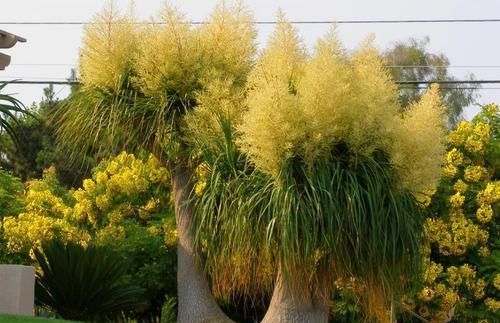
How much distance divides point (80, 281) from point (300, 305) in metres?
3.48

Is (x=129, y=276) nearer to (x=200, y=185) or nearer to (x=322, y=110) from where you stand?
(x=200, y=185)

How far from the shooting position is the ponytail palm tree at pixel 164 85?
44.3 ft

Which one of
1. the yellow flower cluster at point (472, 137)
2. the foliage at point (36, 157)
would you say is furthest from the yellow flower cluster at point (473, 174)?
the foliage at point (36, 157)

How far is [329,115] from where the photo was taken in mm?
11742

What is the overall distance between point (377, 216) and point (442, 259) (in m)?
5.59

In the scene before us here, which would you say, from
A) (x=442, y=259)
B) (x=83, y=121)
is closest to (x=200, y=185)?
(x=83, y=121)

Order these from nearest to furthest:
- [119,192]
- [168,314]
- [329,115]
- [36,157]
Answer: [329,115] < [168,314] < [119,192] < [36,157]

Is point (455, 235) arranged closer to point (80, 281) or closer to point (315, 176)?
point (315, 176)

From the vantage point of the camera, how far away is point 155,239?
1730 centimetres

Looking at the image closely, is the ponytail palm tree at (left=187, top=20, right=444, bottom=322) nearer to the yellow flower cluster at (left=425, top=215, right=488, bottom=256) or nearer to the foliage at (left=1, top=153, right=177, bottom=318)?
the yellow flower cluster at (left=425, top=215, right=488, bottom=256)

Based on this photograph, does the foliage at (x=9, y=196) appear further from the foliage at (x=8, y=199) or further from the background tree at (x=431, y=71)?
the background tree at (x=431, y=71)

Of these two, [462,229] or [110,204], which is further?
[110,204]

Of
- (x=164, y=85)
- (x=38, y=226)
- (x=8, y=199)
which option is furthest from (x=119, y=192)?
(x=164, y=85)

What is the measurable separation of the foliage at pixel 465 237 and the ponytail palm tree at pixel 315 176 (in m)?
3.69
